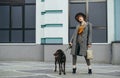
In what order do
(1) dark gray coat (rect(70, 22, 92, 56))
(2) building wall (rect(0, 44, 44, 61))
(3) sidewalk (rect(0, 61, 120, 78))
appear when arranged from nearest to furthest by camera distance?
(3) sidewalk (rect(0, 61, 120, 78))
(1) dark gray coat (rect(70, 22, 92, 56))
(2) building wall (rect(0, 44, 44, 61))

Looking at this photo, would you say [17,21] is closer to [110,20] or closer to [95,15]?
[95,15]

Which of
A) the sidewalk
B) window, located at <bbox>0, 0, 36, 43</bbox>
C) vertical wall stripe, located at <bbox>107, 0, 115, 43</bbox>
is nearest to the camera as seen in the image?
the sidewalk

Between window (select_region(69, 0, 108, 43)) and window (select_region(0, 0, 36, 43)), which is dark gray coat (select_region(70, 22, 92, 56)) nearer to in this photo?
window (select_region(69, 0, 108, 43))

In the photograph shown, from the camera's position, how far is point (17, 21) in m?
20.9

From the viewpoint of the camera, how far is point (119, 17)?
1955cm

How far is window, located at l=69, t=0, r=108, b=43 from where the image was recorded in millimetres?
20047

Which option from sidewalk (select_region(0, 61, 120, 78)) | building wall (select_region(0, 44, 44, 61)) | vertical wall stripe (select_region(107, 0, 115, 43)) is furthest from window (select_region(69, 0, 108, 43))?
sidewalk (select_region(0, 61, 120, 78))

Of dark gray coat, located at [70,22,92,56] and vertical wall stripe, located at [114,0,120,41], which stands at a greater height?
vertical wall stripe, located at [114,0,120,41]

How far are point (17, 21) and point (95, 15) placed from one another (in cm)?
403

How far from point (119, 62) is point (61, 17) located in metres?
3.54

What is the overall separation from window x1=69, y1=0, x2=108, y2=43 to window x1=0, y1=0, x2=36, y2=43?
2051mm

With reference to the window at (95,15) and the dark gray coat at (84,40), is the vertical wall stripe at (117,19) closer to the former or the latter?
the window at (95,15)

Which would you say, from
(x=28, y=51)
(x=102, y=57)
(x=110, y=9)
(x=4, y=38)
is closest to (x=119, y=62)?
(x=102, y=57)

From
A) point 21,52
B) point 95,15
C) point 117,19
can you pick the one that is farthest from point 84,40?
point 21,52
